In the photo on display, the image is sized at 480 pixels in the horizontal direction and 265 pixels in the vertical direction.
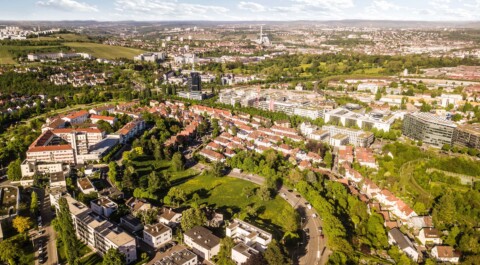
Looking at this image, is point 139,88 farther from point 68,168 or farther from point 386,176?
point 386,176

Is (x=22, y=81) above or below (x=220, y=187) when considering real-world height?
above

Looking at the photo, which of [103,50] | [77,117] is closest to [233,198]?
[77,117]

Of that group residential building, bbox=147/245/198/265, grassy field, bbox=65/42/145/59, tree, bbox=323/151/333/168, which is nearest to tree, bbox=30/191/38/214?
residential building, bbox=147/245/198/265

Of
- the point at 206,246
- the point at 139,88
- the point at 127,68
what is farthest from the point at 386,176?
the point at 127,68

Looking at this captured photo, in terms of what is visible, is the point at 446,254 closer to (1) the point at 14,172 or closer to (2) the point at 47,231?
(2) the point at 47,231

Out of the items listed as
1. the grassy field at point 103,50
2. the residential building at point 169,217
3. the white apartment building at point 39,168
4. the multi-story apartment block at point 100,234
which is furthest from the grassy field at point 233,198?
the grassy field at point 103,50

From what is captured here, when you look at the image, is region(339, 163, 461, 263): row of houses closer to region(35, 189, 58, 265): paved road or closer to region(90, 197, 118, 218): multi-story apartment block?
region(90, 197, 118, 218): multi-story apartment block

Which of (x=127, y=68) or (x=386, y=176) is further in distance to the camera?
(x=127, y=68)
